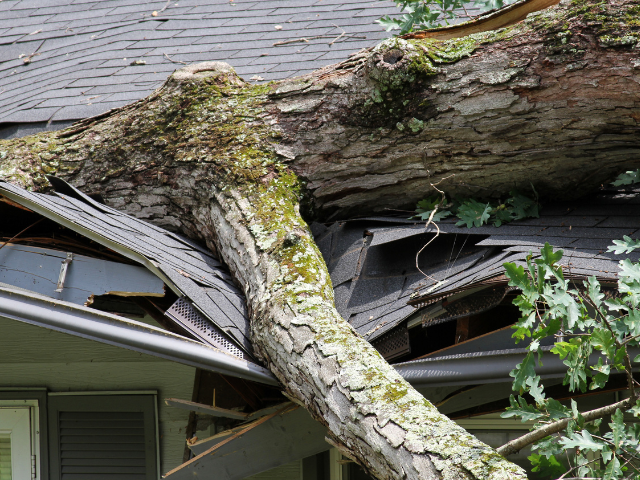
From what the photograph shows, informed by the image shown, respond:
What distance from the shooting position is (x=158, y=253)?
8.71 feet

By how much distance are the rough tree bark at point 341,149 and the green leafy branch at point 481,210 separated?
0.09 meters

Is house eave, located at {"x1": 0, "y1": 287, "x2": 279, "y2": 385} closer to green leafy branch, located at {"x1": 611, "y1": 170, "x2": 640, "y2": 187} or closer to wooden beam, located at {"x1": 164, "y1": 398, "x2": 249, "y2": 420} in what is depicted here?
wooden beam, located at {"x1": 164, "y1": 398, "x2": 249, "y2": 420}

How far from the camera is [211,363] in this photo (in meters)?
2.21

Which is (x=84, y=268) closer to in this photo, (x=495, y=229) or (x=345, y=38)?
(x=495, y=229)

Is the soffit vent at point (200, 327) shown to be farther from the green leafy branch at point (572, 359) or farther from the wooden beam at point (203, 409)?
the green leafy branch at point (572, 359)

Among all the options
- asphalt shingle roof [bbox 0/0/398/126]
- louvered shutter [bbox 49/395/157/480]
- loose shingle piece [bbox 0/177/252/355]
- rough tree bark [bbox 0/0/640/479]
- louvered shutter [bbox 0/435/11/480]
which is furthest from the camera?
asphalt shingle roof [bbox 0/0/398/126]

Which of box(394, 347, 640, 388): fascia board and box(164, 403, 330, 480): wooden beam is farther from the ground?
box(394, 347, 640, 388): fascia board

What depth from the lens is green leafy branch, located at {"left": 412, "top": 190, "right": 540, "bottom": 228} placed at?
2.80m

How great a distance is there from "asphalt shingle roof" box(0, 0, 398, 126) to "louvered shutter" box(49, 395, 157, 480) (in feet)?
6.86

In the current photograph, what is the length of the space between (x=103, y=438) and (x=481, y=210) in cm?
257

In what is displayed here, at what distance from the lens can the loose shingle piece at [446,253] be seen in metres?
2.37

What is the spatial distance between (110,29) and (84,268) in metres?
3.94

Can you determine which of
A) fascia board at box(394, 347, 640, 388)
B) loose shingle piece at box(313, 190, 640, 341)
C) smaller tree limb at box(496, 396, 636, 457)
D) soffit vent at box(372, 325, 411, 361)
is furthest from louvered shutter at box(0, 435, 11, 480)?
smaller tree limb at box(496, 396, 636, 457)

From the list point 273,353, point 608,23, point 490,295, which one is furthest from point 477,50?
point 273,353
